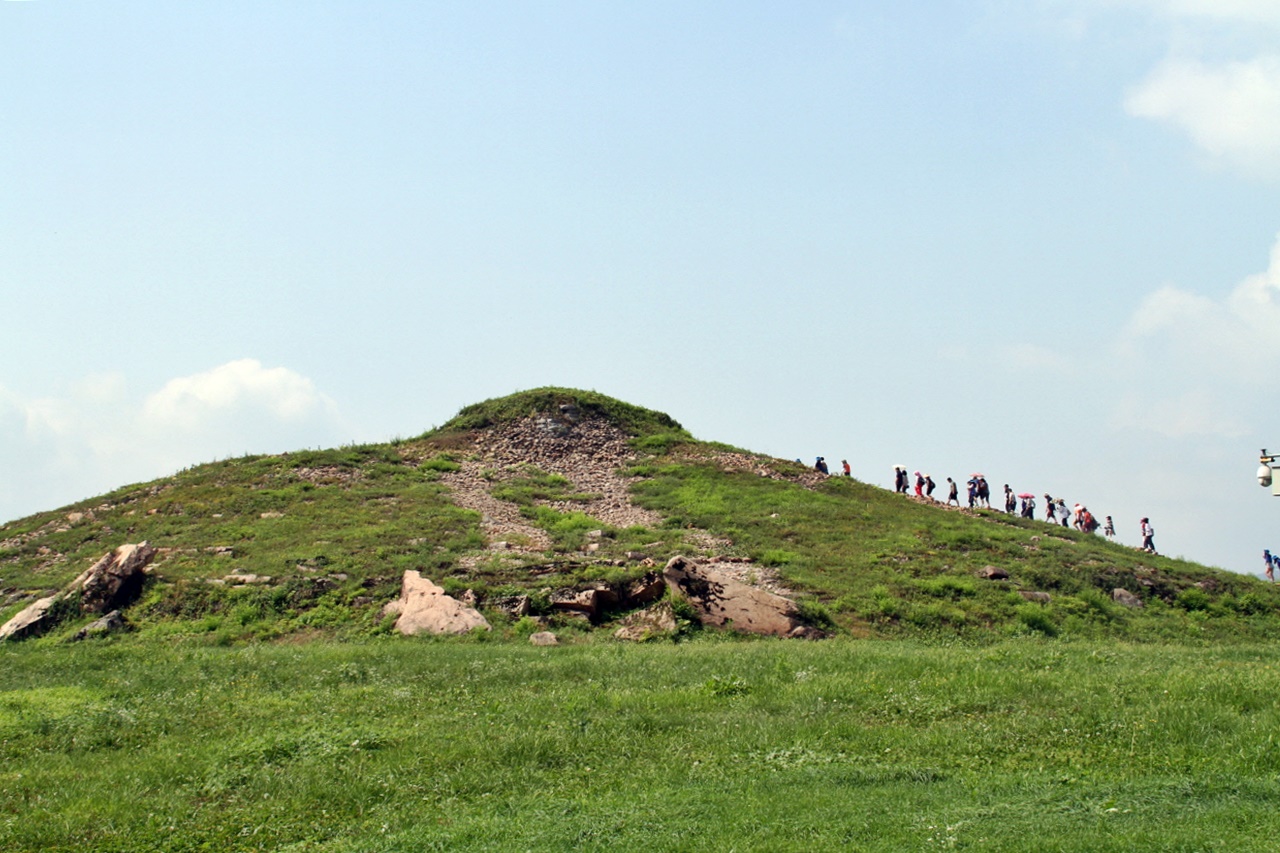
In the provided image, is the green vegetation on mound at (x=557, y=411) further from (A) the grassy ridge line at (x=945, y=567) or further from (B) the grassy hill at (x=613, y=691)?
(B) the grassy hill at (x=613, y=691)

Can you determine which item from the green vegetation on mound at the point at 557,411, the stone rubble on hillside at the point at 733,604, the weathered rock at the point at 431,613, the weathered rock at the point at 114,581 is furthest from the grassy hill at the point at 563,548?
the green vegetation on mound at the point at 557,411

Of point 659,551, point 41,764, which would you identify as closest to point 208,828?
point 41,764

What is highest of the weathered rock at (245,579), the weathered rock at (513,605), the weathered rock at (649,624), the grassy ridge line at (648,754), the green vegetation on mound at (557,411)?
the green vegetation on mound at (557,411)

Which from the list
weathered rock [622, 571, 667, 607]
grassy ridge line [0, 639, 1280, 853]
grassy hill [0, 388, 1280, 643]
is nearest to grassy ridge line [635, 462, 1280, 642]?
grassy hill [0, 388, 1280, 643]

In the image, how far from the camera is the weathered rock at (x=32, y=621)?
25344mm

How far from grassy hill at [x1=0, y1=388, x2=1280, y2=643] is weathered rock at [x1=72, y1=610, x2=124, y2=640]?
66 centimetres

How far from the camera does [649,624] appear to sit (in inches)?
998

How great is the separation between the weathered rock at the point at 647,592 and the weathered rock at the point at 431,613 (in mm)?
3787

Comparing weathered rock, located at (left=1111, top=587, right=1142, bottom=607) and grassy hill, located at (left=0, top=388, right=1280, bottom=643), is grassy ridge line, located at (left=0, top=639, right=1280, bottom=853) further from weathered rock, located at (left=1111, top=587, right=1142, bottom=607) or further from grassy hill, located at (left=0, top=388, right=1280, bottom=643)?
weathered rock, located at (left=1111, top=587, right=1142, bottom=607)

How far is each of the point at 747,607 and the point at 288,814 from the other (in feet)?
52.7

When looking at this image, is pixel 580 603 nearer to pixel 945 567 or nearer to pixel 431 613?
pixel 431 613

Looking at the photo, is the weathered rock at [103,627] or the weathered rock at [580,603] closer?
the weathered rock at [103,627]

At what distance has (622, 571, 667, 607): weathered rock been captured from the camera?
88.2 feet

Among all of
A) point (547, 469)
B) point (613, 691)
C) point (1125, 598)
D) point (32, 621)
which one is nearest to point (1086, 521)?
point (1125, 598)
